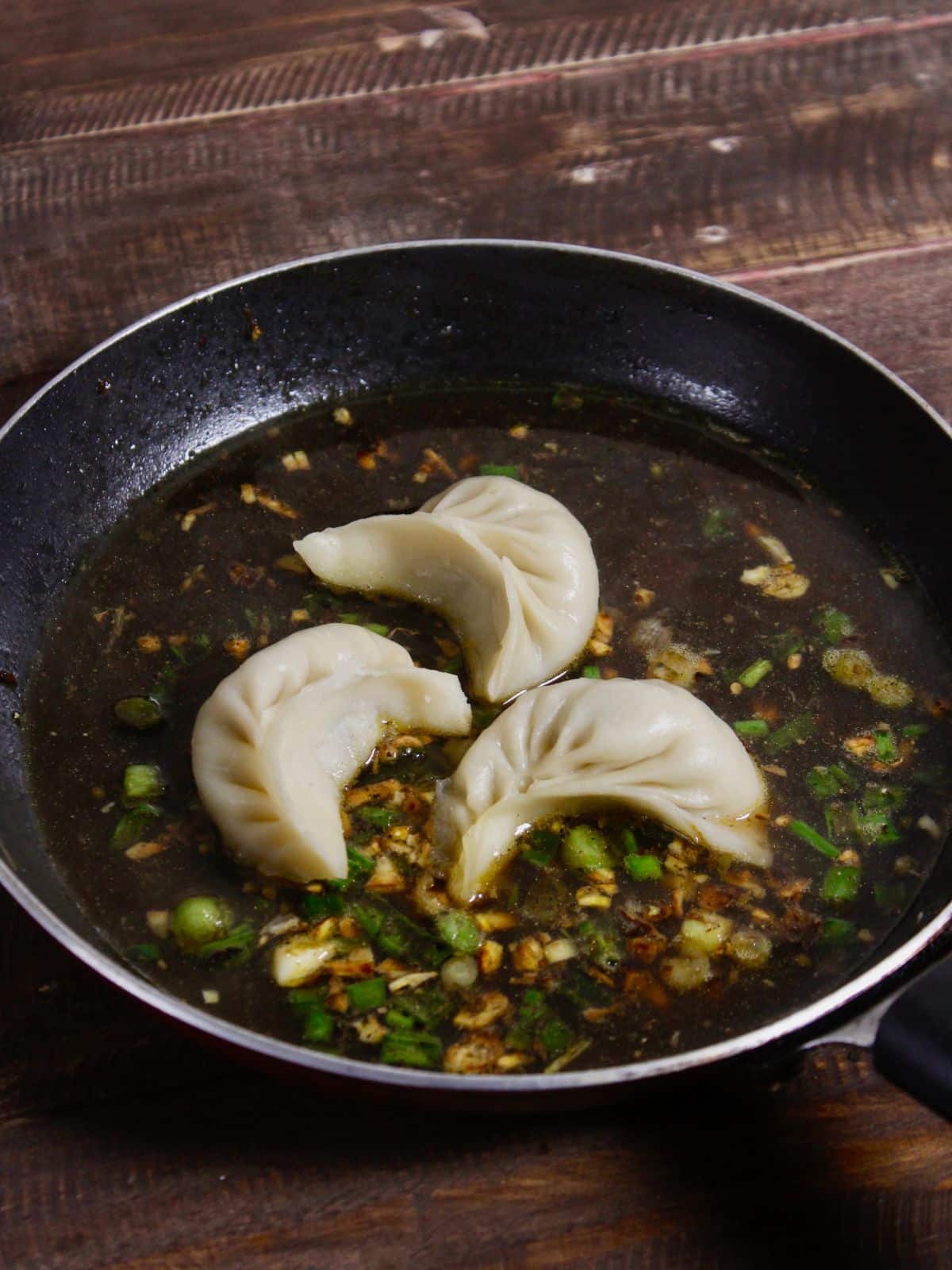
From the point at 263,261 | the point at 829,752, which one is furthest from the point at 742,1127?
the point at 263,261

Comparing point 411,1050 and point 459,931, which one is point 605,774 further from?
point 411,1050

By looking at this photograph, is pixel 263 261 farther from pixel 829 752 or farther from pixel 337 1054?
pixel 337 1054

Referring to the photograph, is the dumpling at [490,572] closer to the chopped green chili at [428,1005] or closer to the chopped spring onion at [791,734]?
the chopped spring onion at [791,734]

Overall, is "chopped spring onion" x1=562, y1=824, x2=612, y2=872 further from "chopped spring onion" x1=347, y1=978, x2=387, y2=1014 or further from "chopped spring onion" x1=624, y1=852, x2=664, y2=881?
"chopped spring onion" x1=347, y1=978, x2=387, y2=1014

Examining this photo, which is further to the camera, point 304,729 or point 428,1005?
point 304,729

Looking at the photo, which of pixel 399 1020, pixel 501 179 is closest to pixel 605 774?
pixel 399 1020

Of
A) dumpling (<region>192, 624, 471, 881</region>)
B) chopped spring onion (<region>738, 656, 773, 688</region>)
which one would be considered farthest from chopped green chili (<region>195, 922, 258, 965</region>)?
chopped spring onion (<region>738, 656, 773, 688</region>)

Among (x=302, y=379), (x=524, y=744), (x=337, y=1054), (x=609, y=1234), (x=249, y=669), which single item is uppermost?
(x=302, y=379)
